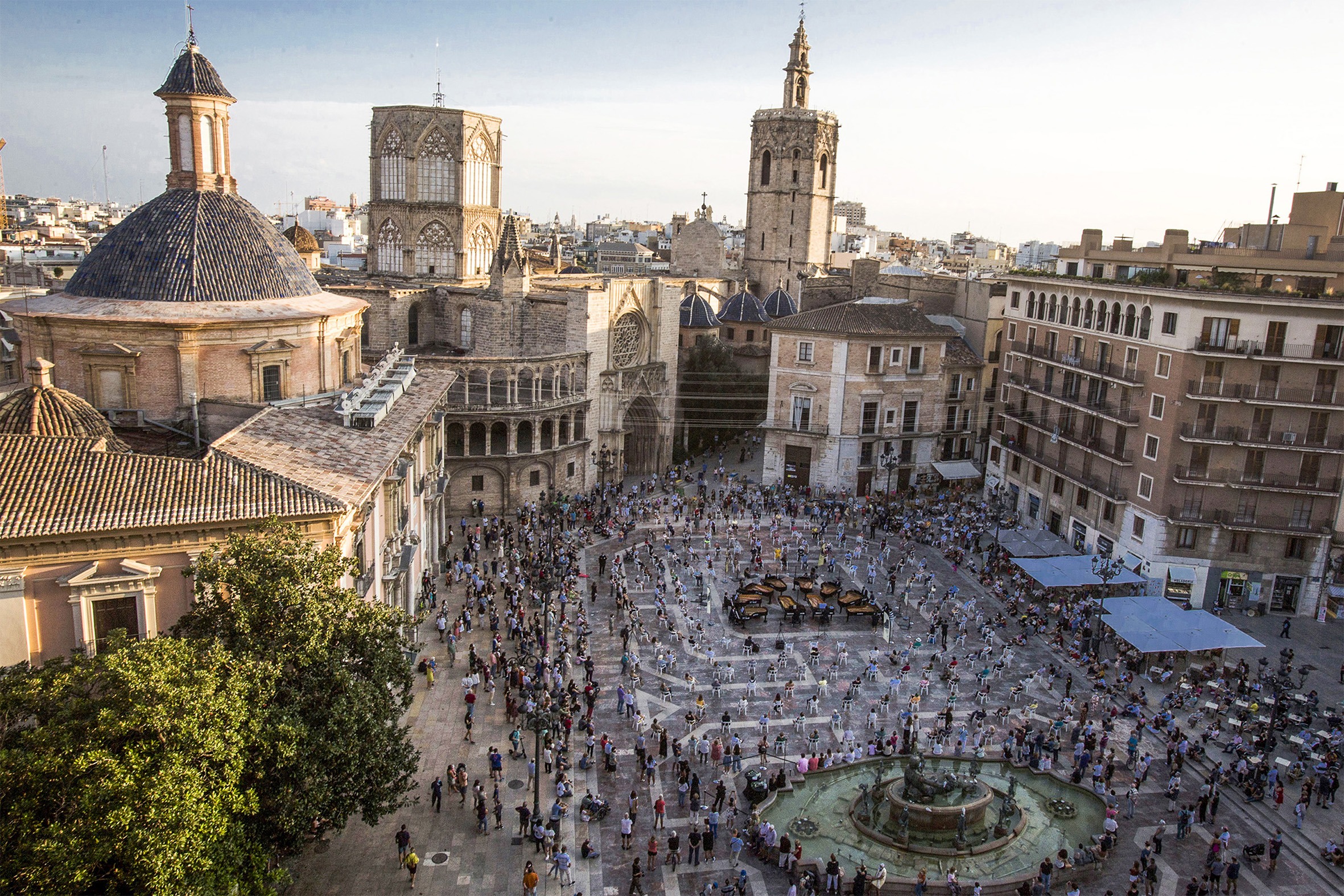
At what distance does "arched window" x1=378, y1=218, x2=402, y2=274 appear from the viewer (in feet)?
178

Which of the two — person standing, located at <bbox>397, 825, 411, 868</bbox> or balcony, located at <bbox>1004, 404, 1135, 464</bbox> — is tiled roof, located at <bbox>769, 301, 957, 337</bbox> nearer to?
balcony, located at <bbox>1004, 404, 1135, 464</bbox>

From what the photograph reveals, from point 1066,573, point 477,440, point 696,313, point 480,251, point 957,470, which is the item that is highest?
point 480,251

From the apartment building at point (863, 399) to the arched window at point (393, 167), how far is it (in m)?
22.4

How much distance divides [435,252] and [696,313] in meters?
16.9

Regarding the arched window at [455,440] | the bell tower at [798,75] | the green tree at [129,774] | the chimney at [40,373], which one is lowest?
the arched window at [455,440]

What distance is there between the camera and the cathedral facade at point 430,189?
5259 cm

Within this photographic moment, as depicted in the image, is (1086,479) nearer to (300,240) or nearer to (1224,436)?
(1224,436)

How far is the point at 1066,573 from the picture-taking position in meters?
32.2

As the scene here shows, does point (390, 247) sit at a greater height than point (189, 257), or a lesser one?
greater

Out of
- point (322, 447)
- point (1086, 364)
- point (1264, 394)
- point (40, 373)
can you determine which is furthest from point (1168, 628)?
point (40, 373)

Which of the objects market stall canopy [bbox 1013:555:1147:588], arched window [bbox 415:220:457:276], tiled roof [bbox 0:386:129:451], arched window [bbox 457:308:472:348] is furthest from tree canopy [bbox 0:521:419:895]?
arched window [bbox 415:220:457:276]

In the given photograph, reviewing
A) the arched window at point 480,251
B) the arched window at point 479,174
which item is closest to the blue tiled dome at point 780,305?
the arched window at point 480,251

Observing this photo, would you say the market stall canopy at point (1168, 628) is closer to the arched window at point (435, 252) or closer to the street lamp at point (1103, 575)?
the street lamp at point (1103, 575)

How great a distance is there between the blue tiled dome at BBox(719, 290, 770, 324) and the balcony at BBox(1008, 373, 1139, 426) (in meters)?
22.1
